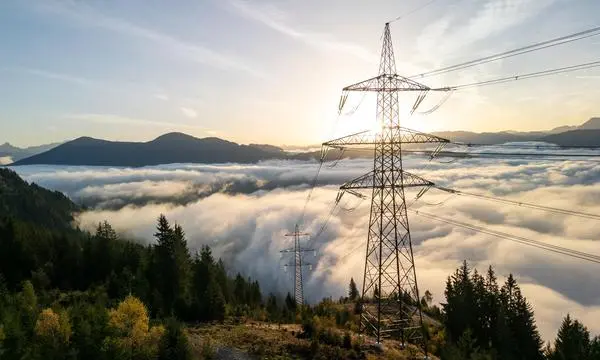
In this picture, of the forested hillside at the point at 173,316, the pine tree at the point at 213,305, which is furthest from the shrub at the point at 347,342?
the pine tree at the point at 213,305

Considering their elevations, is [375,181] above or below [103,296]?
above

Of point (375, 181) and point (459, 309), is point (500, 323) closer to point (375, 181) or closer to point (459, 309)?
point (459, 309)

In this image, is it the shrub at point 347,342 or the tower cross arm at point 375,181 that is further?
the shrub at point 347,342

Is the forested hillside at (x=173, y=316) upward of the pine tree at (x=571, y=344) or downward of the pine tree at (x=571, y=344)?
upward

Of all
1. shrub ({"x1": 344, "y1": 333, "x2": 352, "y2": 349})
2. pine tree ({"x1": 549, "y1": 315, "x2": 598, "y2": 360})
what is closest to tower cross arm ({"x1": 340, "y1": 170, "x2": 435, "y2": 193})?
shrub ({"x1": 344, "y1": 333, "x2": 352, "y2": 349})

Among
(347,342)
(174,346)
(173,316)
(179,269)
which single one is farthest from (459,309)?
(174,346)

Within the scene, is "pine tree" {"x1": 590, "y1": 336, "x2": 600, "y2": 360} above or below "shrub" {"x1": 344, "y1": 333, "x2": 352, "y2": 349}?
below

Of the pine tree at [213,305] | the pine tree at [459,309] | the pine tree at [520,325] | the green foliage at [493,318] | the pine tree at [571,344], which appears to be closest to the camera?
the pine tree at [213,305]

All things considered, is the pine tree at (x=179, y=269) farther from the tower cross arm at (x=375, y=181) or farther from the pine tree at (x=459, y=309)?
the pine tree at (x=459, y=309)

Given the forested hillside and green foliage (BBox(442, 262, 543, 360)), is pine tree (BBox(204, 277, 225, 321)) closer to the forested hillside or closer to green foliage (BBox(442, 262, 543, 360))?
the forested hillside
